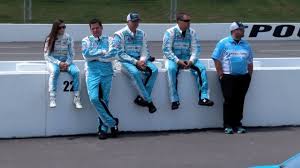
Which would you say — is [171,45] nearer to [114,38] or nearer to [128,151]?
[114,38]

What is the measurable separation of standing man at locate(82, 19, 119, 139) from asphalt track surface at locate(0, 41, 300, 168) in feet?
0.93

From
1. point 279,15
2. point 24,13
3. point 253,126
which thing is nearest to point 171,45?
point 253,126

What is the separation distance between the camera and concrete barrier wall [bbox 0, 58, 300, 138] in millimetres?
10289

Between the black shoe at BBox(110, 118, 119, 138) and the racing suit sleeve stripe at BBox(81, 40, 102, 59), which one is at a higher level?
the racing suit sleeve stripe at BBox(81, 40, 102, 59)

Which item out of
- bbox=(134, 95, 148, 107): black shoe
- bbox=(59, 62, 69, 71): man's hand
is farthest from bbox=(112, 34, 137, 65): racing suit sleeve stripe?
bbox=(59, 62, 69, 71): man's hand

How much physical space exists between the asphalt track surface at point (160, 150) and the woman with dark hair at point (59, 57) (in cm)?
74

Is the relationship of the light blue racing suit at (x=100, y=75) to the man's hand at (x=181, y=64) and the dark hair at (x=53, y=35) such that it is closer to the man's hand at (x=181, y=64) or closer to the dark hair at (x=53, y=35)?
the dark hair at (x=53, y=35)

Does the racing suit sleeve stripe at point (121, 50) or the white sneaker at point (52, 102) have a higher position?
the racing suit sleeve stripe at point (121, 50)

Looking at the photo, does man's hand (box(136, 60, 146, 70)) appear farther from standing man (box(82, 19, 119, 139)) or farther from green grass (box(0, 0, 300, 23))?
green grass (box(0, 0, 300, 23))

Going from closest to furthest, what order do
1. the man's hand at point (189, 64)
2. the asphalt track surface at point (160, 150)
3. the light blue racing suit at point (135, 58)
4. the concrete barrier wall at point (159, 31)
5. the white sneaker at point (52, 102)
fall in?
1. the asphalt track surface at point (160, 150)
2. the white sneaker at point (52, 102)
3. the light blue racing suit at point (135, 58)
4. the man's hand at point (189, 64)
5. the concrete barrier wall at point (159, 31)

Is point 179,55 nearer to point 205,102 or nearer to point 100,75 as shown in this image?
point 205,102

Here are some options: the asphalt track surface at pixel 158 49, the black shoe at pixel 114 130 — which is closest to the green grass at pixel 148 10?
the asphalt track surface at pixel 158 49

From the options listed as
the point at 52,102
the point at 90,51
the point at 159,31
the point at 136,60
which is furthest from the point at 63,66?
the point at 159,31

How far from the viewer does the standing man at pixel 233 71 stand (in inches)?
427
